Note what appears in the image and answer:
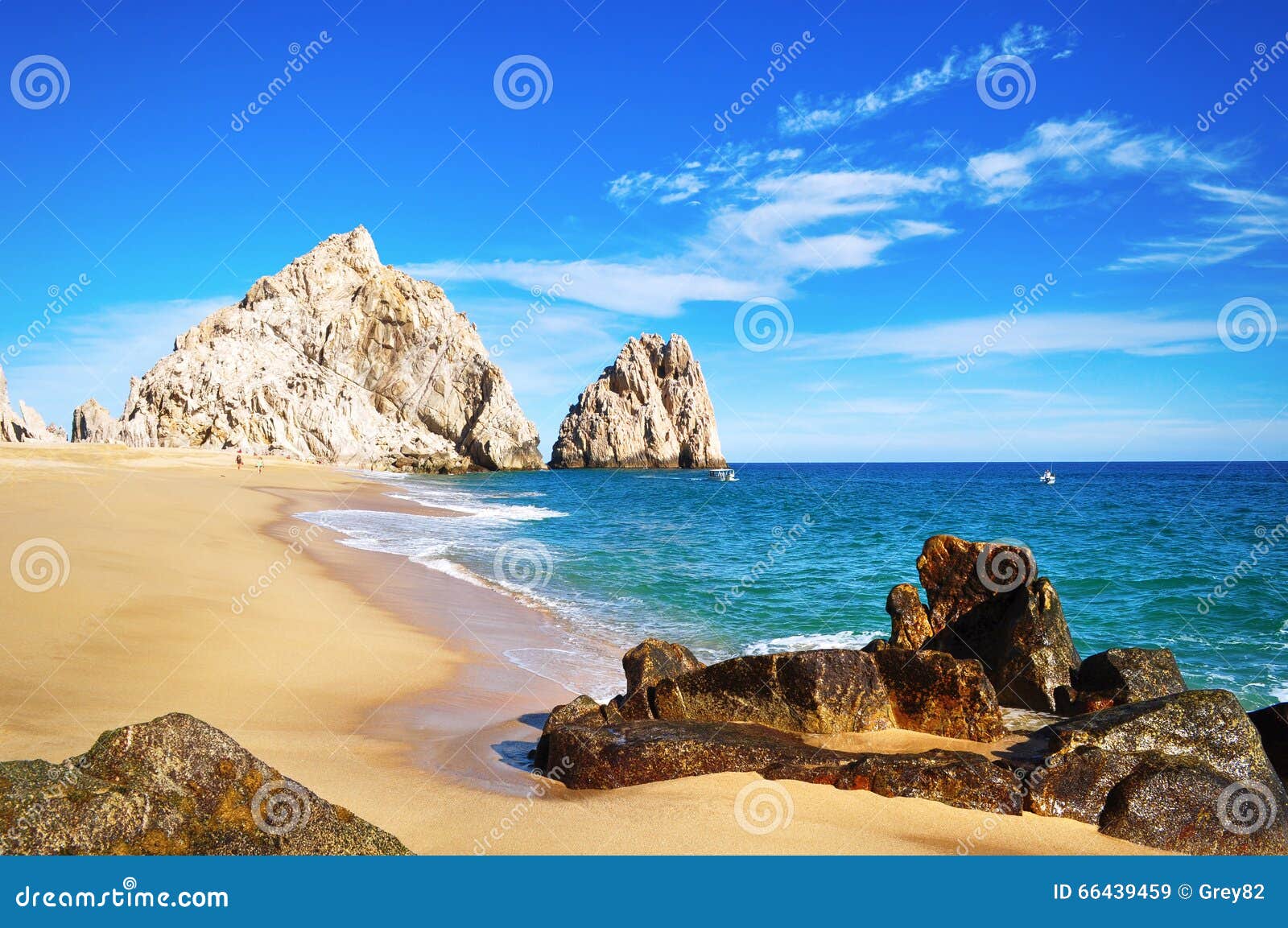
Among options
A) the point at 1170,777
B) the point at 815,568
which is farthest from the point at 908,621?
the point at 815,568

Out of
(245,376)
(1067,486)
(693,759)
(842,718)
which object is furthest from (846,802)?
(245,376)

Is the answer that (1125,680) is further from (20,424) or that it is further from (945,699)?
(20,424)

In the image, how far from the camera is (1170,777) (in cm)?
535

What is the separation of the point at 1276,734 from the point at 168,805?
345 inches

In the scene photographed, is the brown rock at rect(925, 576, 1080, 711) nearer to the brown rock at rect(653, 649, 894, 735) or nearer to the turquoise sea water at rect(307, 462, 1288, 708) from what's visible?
the brown rock at rect(653, 649, 894, 735)

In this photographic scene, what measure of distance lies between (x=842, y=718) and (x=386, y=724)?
4.56m

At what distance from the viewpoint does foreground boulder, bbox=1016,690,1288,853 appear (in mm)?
5223

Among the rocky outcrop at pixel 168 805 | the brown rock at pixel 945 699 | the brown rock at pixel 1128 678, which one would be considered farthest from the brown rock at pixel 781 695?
the rocky outcrop at pixel 168 805

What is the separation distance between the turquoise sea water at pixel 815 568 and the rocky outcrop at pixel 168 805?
6.44 metres

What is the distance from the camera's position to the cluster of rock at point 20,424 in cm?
6675

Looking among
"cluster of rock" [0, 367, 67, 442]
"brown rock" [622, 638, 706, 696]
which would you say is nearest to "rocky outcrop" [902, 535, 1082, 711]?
"brown rock" [622, 638, 706, 696]

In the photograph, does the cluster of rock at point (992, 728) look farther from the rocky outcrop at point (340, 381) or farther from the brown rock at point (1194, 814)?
the rocky outcrop at point (340, 381)

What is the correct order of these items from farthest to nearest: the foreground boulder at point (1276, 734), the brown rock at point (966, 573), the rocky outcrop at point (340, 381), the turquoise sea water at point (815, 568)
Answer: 1. the rocky outcrop at point (340, 381)
2. the turquoise sea water at point (815, 568)
3. the brown rock at point (966, 573)
4. the foreground boulder at point (1276, 734)

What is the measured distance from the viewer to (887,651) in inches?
308
